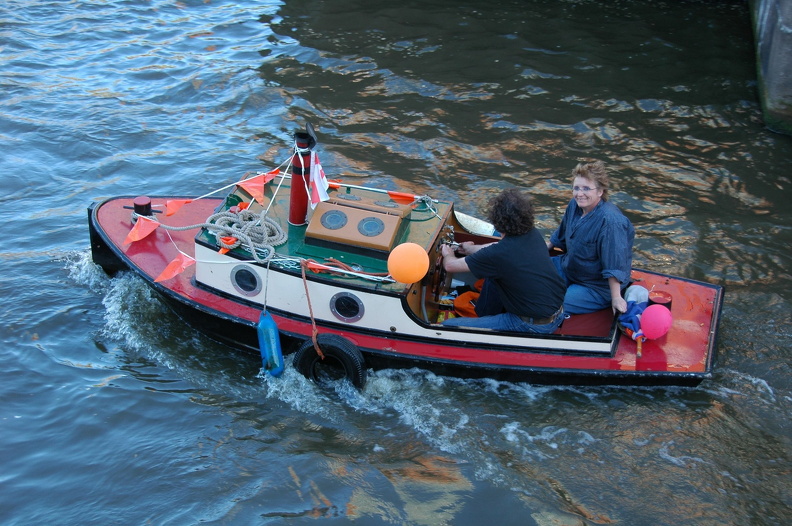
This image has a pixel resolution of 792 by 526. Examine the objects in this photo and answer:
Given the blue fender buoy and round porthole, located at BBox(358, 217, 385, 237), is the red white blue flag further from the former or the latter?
the blue fender buoy

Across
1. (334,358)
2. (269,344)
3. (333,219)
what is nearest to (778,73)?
(333,219)

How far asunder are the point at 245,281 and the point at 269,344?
25.1 inches

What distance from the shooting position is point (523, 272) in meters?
5.83

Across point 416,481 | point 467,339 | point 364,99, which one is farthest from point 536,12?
point 416,481

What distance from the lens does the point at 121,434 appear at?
596 cm

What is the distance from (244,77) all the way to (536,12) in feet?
19.3

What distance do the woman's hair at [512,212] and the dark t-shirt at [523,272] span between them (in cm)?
14

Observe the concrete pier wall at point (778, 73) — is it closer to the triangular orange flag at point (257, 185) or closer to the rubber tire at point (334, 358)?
the triangular orange flag at point (257, 185)

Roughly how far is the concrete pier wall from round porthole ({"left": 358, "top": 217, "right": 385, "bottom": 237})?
7023 millimetres

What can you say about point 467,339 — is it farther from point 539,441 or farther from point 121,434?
point 121,434

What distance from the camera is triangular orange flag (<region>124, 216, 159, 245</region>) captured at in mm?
7181

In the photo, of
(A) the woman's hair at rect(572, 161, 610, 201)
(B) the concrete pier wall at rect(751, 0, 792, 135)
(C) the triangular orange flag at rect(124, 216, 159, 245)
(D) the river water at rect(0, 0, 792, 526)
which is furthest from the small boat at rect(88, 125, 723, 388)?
(B) the concrete pier wall at rect(751, 0, 792, 135)

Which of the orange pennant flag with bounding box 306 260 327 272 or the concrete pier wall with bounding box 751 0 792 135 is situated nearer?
the orange pennant flag with bounding box 306 260 327 272

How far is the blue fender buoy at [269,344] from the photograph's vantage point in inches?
241
